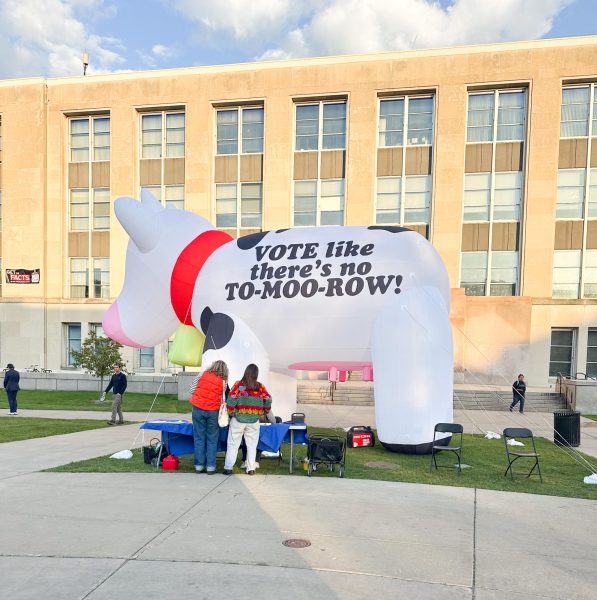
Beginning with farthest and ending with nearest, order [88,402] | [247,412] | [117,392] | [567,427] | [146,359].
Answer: [146,359] < [88,402] < [117,392] < [567,427] < [247,412]

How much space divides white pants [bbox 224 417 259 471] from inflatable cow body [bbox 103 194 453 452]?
120 cm

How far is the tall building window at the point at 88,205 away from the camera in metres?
24.1

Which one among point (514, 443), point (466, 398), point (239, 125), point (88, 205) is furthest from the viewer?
point (88, 205)

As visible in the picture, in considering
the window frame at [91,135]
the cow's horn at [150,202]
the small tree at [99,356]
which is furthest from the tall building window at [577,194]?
the window frame at [91,135]

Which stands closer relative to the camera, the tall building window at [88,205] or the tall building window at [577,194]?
the tall building window at [577,194]

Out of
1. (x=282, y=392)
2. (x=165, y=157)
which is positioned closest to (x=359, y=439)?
(x=282, y=392)

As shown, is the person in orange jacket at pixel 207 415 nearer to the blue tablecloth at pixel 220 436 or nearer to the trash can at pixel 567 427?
the blue tablecloth at pixel 220 436

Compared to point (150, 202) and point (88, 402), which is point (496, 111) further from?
point (88, 402)

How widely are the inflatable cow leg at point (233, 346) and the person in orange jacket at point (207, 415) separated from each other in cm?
A: 89

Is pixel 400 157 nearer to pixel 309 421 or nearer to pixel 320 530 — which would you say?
pixel 309 421

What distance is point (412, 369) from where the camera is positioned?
287 inches

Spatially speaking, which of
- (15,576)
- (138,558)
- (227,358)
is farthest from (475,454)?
(15,576)

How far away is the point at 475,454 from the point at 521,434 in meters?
1.72

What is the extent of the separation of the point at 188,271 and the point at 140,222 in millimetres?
1271
